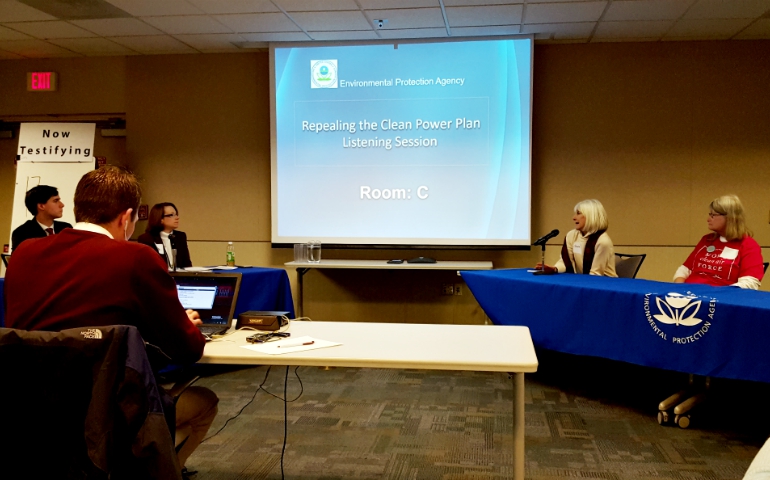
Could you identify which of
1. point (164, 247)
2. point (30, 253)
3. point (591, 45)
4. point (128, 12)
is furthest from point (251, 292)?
point (591, 45)

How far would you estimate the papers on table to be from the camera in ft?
7.42

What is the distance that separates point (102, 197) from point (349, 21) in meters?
3.66

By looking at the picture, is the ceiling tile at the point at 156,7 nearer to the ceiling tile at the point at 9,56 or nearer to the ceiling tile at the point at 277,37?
the ceiling tile at the point at 277,37

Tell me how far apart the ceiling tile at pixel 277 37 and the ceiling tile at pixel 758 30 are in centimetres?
351

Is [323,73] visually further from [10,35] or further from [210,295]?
[210,295]

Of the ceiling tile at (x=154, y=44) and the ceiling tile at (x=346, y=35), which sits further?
the ceiling tile at (x=154, y=44)

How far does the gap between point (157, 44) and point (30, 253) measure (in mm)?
4515

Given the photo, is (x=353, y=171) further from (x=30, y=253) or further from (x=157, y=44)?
(x=30, y=253)

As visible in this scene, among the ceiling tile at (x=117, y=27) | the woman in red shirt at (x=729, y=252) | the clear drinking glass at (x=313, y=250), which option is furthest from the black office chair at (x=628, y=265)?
the ceiling tile at (x=117, y=27)

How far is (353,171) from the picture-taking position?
5.92 meters

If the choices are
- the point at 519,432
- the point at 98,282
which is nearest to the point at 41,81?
the point at 98,282

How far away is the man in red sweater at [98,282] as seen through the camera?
1841 millimetres

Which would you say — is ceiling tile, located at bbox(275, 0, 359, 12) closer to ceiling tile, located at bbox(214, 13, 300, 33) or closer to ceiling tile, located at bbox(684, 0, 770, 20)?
ceiling tile, located at bbox(214, 13, 300, 33)

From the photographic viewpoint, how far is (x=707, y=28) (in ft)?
17.3
